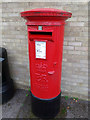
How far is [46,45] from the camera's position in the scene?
1600 mm

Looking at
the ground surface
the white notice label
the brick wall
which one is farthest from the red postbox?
the brick wall

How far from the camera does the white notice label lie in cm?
161

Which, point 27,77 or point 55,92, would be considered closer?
point 55,92

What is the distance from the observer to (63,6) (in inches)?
85.6

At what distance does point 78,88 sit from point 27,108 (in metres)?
1.29

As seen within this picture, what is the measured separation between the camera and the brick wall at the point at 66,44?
86.4 inches

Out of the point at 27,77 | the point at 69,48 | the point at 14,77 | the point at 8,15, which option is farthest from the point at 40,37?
the point at 14,77

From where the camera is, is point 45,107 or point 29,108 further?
point 29,108

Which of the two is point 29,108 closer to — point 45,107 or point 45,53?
point 45,107

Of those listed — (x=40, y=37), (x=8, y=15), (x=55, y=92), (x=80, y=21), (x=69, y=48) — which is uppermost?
(x=8, y=15)

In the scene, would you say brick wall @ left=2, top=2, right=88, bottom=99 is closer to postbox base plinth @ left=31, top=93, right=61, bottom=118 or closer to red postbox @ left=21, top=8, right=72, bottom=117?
red postbox @ left=21, top=8, right=72, bottom=117

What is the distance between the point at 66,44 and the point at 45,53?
916 millimetres

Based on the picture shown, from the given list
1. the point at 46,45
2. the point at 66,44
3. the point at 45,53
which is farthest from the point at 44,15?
the point at 66,44

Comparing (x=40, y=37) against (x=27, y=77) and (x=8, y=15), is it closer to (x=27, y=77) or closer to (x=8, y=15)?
(x=8, y=15)
